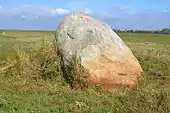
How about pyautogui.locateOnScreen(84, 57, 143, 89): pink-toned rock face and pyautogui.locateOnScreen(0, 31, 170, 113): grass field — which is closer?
pyautogui.locateOnScreen(0, 31, 170, 113): grass field

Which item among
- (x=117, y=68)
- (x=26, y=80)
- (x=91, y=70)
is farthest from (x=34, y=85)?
(x=117, y=68)

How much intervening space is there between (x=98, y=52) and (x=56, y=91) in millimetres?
1746

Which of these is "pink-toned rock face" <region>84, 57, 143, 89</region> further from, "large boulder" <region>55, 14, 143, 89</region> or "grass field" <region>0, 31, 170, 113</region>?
"grass field" <region>0, 31, 170, 113</region>

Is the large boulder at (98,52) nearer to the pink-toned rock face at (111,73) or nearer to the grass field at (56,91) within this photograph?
the pink-toned rock face at (111,73)

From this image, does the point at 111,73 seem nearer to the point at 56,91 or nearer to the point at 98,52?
the point at 98,52

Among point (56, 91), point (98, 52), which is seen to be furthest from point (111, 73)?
point (56, 91)

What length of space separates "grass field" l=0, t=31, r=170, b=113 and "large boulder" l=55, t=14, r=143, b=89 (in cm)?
39

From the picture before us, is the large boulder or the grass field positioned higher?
the large boulder

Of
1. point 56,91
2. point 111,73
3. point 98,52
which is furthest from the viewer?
point 98,52

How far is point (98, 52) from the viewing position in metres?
11.8

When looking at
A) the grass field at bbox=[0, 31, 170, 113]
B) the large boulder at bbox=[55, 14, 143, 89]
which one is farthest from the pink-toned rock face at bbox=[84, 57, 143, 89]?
the grass field at bbox=[0, 31, 170, 113]

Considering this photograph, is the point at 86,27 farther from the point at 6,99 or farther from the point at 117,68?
the point at 6,99

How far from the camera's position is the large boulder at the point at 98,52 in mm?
11438

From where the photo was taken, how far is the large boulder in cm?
1144
